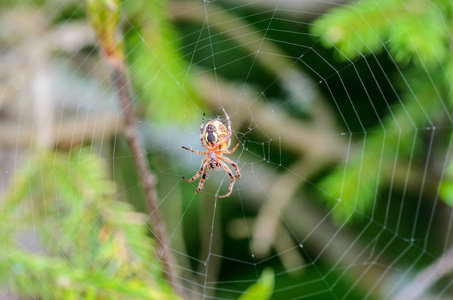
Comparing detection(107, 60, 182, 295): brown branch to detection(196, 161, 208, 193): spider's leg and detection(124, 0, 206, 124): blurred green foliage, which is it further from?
detection(196, 161, 208, 193): spider's leg

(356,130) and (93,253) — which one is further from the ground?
(356,130)

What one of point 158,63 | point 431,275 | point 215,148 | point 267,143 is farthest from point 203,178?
point 431,275

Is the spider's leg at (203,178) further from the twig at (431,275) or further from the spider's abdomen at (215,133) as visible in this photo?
the twig at (431,275)

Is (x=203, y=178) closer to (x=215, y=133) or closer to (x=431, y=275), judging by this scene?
(x=215, y=133)

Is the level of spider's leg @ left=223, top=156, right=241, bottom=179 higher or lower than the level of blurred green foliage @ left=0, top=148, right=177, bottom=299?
higher

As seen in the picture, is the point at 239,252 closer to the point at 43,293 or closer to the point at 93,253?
the point at 93,253

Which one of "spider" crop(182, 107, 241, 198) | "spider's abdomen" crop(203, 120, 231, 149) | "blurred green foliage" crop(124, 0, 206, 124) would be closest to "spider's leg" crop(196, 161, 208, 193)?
"spider" crop(182, 107, 241, 198)

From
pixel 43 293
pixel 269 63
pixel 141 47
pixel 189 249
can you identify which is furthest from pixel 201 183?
pixel 43 293
